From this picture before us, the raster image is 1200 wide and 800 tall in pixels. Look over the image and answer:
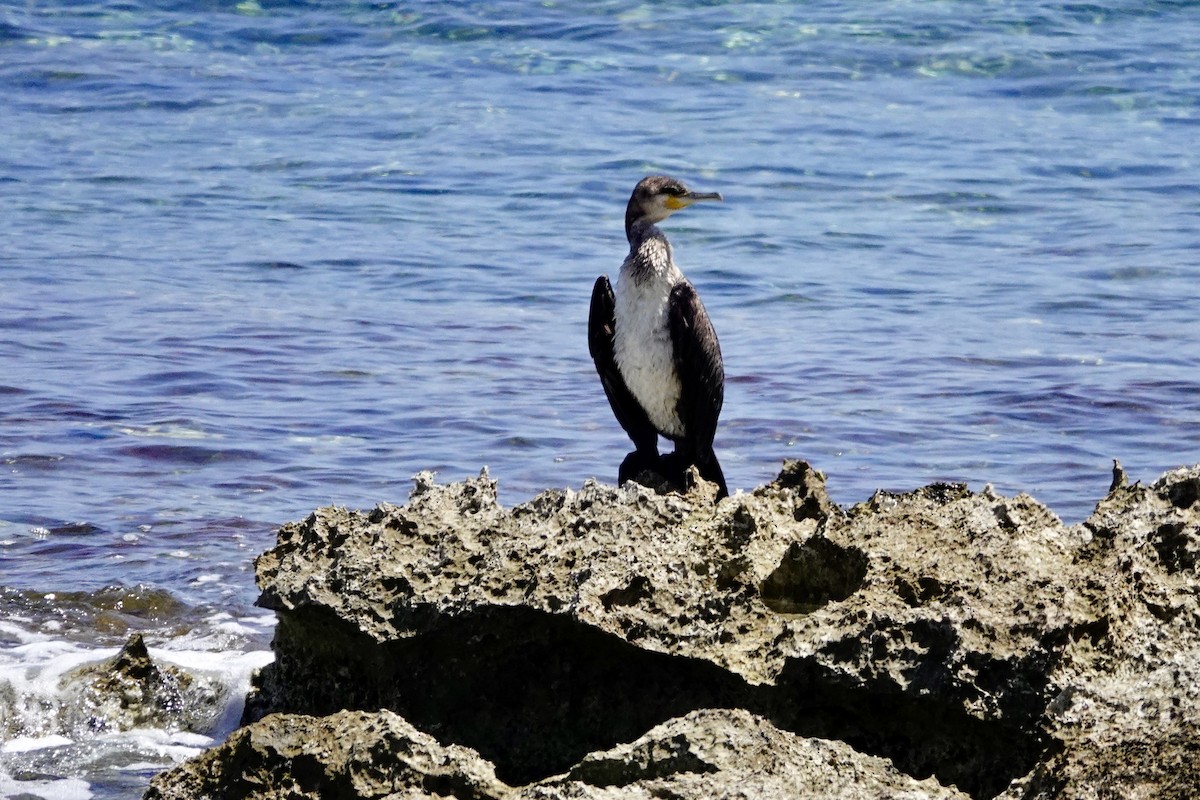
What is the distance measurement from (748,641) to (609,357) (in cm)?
205

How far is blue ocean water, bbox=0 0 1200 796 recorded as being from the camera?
687cm

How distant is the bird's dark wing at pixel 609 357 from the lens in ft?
17.0

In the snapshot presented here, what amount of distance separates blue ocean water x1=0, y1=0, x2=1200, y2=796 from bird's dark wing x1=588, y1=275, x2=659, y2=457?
1289 mm

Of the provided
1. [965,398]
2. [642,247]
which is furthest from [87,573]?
[965,398]

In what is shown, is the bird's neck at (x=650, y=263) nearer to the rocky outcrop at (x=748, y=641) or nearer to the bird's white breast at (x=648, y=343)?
the bird's white breast at (x=648, y=343)

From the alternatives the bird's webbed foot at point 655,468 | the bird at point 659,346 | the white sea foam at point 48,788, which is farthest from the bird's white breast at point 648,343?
the white sea foam at point 48,788

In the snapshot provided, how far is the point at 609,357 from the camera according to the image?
5.19m

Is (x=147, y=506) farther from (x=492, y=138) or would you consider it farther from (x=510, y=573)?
(x=492, y=138)

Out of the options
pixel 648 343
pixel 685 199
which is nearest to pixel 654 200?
pixel 685 199

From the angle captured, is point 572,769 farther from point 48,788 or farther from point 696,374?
point 696,374

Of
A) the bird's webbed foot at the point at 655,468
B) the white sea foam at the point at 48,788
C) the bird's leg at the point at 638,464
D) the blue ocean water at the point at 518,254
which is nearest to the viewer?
the white sea foam at the point at 48,788

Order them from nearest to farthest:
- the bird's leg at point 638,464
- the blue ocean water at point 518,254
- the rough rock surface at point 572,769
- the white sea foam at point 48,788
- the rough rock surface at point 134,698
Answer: the rough rock surface at point 572,769, the white sea foam at point 48,788, the rough rock surface at point 134,698, the bird's leg at point 638,464, the blue ocean water at point 518,254

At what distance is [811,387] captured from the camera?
26.9 feet

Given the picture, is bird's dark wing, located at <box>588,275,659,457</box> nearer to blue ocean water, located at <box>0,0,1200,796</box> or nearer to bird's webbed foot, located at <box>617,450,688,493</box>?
bird's webbed foot, located at <box>617,450,688,493</box>
